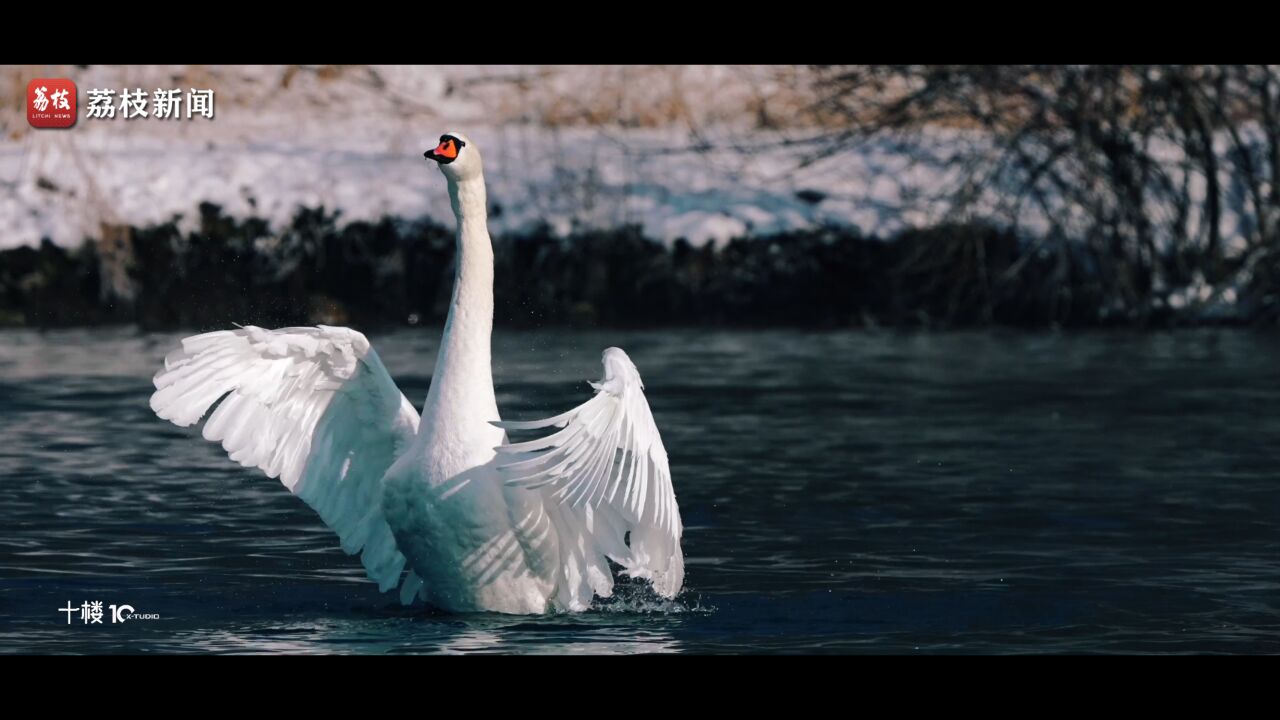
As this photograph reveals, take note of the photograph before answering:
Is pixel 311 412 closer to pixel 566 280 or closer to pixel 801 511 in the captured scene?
pixel 801 511

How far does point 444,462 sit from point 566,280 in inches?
366

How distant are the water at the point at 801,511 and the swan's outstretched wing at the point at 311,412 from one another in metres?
0.35

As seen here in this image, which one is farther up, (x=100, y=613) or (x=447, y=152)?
(x=447, y=152)

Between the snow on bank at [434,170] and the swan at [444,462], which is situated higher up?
the snow on bank at [434,170]

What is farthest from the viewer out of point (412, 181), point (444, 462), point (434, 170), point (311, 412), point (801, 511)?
point (412, 181)

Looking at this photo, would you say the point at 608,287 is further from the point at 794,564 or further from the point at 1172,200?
the point at 794,564

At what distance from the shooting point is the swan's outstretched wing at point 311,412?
709 cm

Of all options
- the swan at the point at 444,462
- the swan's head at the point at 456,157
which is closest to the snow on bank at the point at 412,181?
the swan at the point at 444,462

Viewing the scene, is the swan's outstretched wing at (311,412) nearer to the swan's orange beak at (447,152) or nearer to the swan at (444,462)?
the swan at (444,462)

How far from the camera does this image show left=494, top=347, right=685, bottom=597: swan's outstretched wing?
6.11 metres

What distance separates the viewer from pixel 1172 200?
1655 cm

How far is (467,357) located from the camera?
6.81 m

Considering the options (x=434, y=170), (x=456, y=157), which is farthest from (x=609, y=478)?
(x=434, y=170)

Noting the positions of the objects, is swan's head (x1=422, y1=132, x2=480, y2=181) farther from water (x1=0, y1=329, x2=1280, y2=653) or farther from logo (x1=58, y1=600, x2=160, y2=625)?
logo (x1=58, y1=600, x2=160, y2=625)
